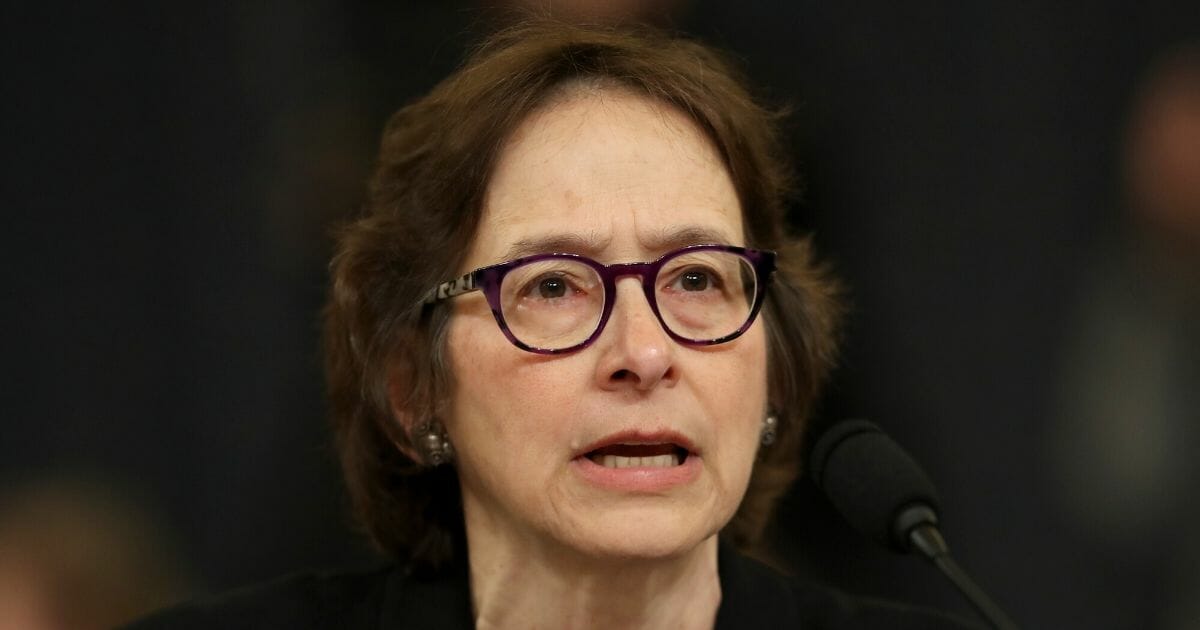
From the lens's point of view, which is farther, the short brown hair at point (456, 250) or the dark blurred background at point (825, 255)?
the dark blurred background at point (825, 255)

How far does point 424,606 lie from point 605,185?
66 cm

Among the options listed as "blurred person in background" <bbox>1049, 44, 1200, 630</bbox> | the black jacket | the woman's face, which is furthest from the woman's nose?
"blurred person in background" <bbox>1049, 44, 1200, 630</bbox>

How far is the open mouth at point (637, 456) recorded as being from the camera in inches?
68.9

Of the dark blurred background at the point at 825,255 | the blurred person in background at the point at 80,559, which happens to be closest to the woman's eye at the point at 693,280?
the dark blurred background at the point at 825,255

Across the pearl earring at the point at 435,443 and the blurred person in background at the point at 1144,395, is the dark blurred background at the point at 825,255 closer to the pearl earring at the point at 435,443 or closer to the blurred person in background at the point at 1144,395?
the blurred person in background at the point at 1144,395

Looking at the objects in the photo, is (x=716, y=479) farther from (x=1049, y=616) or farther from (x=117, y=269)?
(x=117, y=269)

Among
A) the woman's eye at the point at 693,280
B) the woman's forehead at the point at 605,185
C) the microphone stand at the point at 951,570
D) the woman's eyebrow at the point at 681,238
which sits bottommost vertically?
the microphone stand at the point at 951,570

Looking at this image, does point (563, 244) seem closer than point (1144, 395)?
Yes

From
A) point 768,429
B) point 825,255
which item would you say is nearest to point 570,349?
point 768,429

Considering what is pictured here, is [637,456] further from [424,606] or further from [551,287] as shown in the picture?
[424,606]

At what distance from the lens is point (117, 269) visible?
2875 mm

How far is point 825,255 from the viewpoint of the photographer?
8.08 ft

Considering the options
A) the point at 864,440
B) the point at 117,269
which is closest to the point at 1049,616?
the point at 864,440

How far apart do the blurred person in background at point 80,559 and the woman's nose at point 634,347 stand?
133cm
